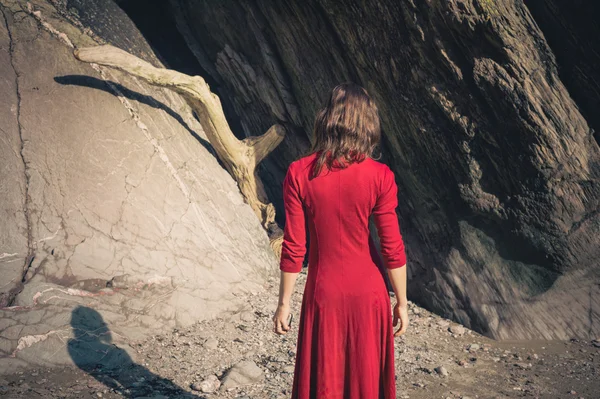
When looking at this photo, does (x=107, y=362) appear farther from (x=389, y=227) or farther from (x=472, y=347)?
(x=472, y=347)

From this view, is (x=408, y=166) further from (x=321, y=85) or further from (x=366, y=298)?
(x=366, y=298)

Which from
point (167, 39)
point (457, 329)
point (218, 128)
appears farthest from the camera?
point (167, 39)

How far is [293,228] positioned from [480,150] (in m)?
2.87

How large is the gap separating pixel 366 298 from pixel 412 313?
316 centimetres

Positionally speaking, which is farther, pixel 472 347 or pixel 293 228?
pixel 472 347

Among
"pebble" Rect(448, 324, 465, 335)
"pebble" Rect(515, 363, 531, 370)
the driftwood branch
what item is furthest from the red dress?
the driftwood branch

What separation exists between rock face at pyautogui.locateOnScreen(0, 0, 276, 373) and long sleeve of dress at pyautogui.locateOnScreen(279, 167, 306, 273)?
231 centimetres

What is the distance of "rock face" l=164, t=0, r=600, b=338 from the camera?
4.24 meters

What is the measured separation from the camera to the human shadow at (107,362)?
3.62 meters

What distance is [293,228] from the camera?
230 centimetres

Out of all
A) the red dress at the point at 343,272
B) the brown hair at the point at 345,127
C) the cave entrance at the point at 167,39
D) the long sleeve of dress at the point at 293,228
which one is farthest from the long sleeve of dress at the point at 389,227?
the cave entrance at the point at 167,39

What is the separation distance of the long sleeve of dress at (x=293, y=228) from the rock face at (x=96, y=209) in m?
2.31

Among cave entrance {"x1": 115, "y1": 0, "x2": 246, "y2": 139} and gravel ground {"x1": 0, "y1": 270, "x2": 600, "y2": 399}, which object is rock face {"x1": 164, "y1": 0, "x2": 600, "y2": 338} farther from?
cave entrance {"x1": 115, "y1": 0, "x2": 246, "y2": 139}

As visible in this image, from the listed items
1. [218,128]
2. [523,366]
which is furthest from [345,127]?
[218,128]
